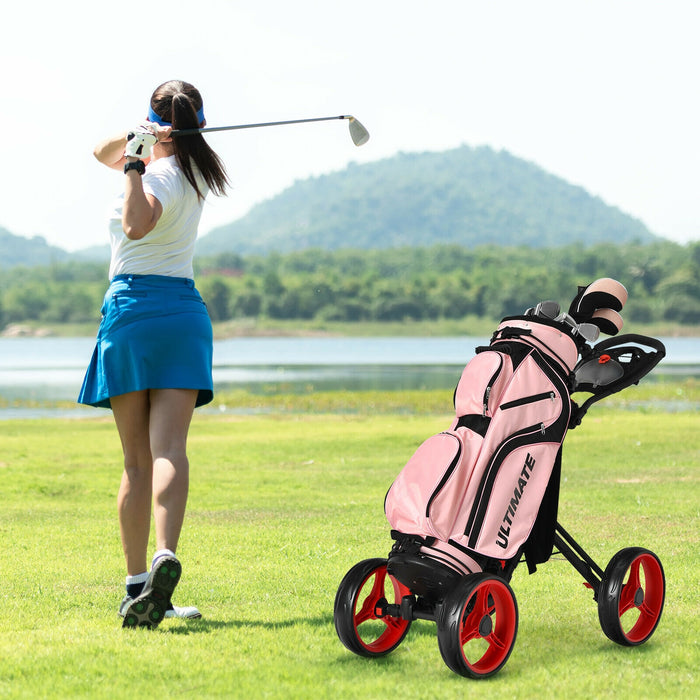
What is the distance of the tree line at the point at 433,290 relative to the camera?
427ft

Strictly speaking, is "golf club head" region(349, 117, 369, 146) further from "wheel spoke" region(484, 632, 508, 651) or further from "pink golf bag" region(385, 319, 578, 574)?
"wheel spoke" region(484, 632, 508, 651)

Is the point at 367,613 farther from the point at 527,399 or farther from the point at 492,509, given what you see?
the point at 527,399

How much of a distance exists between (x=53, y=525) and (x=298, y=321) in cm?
12599

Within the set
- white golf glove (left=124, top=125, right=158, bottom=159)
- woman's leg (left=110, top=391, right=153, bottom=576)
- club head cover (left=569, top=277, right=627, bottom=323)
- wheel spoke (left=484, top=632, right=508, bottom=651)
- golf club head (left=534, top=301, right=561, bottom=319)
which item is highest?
white golf glove (left=124, top=125, right=158, bottom=159)

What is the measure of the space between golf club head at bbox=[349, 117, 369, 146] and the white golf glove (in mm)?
1209

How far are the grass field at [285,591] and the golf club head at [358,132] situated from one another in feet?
7.26

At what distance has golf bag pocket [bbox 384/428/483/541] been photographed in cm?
387

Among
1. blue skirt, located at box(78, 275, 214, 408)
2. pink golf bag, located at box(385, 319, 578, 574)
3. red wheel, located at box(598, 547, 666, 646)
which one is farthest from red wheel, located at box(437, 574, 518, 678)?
blue skirt, located at box(78, 275, 214, 408)

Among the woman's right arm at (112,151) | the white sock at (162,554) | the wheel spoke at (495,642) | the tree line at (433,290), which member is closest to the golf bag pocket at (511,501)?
the wheel spoke at (495,642)

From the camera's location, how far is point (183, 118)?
14.7 ft

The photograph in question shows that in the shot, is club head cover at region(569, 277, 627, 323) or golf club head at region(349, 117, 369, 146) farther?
golf club head at region(349, 117, 369, 146)

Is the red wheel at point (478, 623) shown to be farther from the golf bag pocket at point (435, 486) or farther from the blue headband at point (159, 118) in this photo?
the blue headband at point (159, 118)

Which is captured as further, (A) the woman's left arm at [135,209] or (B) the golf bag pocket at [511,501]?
(A) the woman's left arm at [135,209]

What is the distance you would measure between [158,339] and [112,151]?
882mm
